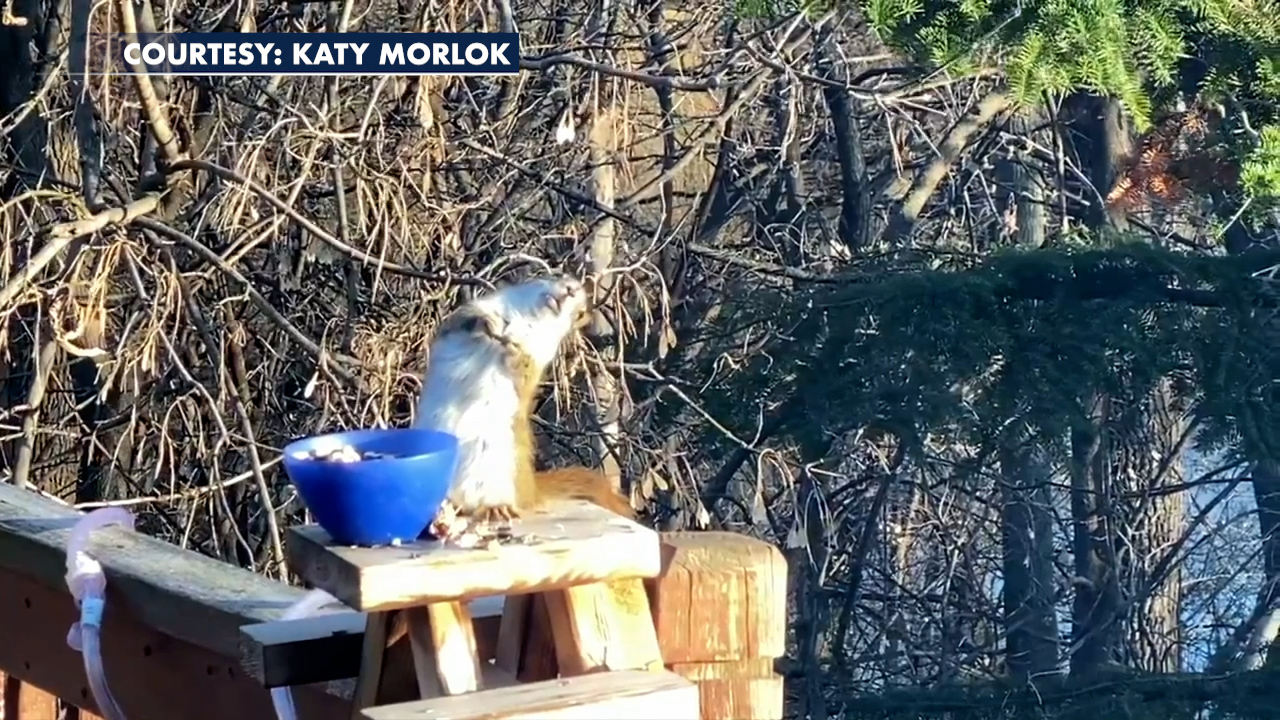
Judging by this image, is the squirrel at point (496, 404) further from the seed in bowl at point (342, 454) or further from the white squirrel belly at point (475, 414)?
the seed in bowl at point (342, 454)

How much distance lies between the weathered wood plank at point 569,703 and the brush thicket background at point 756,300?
1.44 m

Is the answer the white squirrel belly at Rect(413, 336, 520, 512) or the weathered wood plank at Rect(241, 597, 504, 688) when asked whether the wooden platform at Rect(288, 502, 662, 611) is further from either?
the white squirrel belly at Rect(413, 336, 520, 512)

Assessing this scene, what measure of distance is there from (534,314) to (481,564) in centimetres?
70

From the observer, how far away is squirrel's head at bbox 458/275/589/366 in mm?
1680

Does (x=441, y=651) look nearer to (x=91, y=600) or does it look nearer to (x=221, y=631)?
(x=221, y=631)

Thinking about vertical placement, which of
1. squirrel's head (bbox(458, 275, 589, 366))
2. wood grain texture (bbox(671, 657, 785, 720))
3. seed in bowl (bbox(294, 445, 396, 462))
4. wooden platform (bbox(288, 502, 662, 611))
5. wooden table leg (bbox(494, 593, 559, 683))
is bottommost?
wood grain texture (bbox(671, 657, 785, 720))

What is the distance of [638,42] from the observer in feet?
15.5

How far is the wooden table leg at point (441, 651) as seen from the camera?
1120 millimetres

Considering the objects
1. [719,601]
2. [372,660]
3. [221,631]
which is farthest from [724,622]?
[221,631]

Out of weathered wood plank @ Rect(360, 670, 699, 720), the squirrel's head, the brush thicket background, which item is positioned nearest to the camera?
weathered wood plank @ Rect(360, 670, 699, 720)

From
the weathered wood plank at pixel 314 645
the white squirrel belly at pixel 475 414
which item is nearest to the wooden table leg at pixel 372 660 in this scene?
the weathered wood plank at pixel 314 645

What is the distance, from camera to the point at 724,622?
120 centimetres

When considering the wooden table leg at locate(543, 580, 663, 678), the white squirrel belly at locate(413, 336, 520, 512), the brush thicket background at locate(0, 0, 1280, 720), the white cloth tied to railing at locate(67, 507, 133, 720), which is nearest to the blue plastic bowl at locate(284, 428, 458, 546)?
the wooden table leg at locate(543, 580, 663, 678)

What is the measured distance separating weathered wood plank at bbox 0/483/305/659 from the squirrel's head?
340 mm
